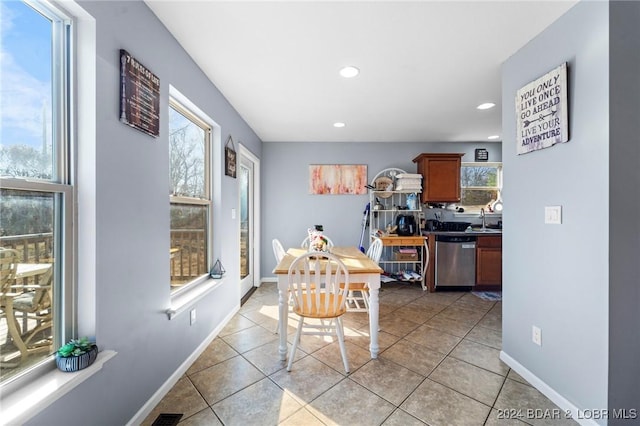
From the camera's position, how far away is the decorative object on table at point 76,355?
1056 mm

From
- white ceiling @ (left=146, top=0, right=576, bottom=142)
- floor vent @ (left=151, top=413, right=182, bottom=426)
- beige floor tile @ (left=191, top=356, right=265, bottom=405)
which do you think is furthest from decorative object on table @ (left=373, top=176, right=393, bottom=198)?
floor vent @ (left=151, top=413, right=182, bottom=426)

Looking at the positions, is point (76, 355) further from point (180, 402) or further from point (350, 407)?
point (350, 407)

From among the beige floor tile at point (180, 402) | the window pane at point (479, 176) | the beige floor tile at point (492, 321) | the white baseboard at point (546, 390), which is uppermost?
the window pane at point (479, 176)

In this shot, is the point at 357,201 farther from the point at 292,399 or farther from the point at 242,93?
the point at 292,399

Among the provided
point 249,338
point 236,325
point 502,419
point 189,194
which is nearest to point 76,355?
point 189,194

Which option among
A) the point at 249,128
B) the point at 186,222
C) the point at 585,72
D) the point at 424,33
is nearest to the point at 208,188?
the point at 186,222

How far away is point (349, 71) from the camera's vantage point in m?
2.20

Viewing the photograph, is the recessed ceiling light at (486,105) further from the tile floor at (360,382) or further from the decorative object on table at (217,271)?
the decorative object on table at (217,271)

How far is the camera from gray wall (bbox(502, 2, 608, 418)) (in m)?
1.36

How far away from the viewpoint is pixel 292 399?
1.67m

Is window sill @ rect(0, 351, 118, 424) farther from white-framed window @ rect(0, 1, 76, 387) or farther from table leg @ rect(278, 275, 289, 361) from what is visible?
table leg @ rect(278, 275, 289, 361)

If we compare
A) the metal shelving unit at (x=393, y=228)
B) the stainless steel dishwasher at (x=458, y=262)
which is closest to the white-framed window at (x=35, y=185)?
the metal shelving unit at (x=393, y=228)

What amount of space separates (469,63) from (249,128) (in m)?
2.75

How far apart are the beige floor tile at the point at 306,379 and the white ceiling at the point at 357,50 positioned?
94.4 inches
